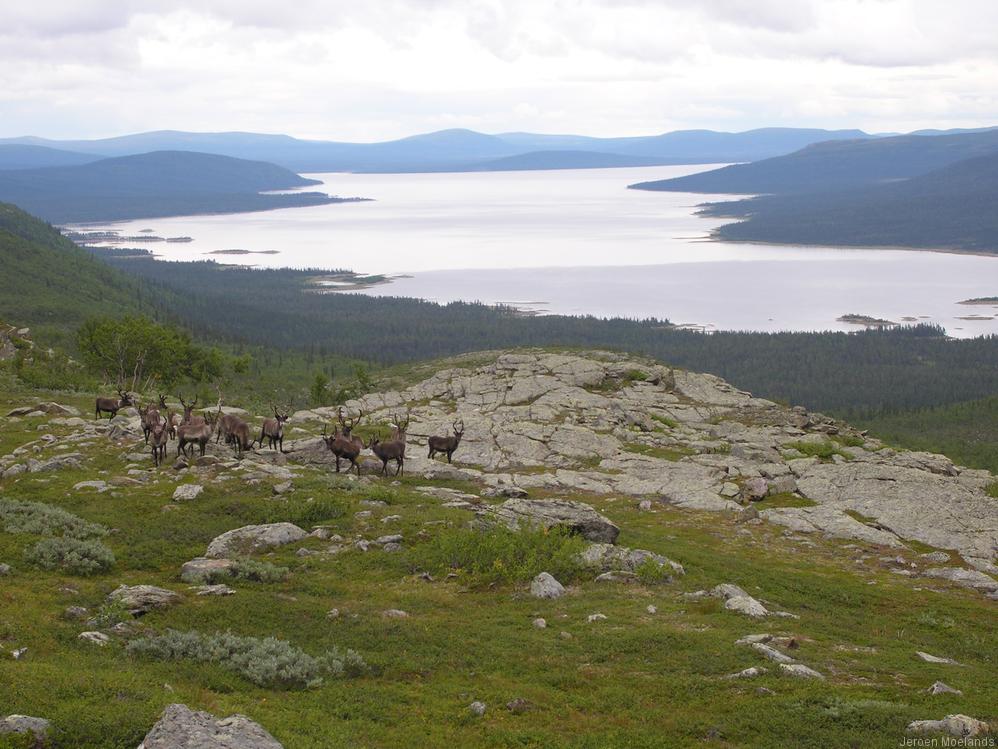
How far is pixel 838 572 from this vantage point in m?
27.2

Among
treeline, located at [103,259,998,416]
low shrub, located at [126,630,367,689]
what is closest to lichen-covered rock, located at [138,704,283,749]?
low shrub, located at [126,630,367,689]

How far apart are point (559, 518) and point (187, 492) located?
11.1m

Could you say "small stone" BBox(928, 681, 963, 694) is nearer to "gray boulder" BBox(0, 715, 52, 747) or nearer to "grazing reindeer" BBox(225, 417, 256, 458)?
"gray boulder" BBox(0, 715, 52, 747)

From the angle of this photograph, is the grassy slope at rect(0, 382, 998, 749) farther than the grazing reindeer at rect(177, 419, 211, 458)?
No

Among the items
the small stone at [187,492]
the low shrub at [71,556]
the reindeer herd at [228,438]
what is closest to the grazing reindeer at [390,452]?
the reindeer herd at [228,438]

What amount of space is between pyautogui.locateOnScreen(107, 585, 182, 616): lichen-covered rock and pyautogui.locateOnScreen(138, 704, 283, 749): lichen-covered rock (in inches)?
228

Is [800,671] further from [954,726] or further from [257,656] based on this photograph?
[257,656]

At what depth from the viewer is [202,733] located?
12.1m

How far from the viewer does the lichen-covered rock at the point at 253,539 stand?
2206 centimetres

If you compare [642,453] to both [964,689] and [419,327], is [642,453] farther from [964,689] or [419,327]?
[419,327]

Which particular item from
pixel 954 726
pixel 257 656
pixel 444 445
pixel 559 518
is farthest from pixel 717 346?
pixel 257 656

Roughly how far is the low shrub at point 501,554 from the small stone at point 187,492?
721cm

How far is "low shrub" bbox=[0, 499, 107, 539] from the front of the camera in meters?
21.5

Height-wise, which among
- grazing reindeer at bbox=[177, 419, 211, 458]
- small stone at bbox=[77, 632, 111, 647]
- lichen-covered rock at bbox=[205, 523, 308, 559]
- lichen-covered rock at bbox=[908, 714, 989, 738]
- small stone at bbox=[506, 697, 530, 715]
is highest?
grazing reindeer at bbox=[177, 419, 211, 458]
